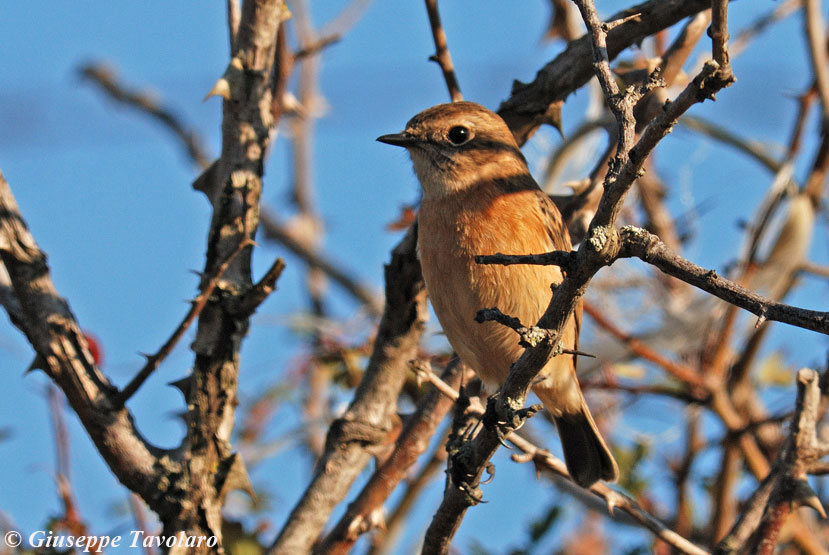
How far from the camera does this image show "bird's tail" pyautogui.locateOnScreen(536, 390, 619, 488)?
432 centimetres

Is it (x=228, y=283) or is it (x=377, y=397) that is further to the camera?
(x=377, y=397)

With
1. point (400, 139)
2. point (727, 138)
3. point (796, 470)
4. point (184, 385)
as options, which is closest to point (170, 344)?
point (184, 385)

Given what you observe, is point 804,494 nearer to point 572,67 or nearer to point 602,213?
point 602,213

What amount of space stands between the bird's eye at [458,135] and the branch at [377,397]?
19.1 inches

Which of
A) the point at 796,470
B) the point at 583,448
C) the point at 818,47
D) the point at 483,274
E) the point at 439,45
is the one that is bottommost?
the point at 796,470

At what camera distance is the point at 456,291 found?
150 inches

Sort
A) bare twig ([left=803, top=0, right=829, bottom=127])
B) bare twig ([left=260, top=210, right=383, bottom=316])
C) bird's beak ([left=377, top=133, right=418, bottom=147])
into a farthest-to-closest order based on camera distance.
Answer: bare twig ([left=260, top=210, right=383, bottom=316]) < bare twig ([left=803, top=0, right=829, bottom=127]) < bird's beak ([left=377, top=133, right=418, bottom=147])

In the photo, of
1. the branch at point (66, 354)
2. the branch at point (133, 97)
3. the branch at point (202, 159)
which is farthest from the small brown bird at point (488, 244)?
the branch at point (133, 97)

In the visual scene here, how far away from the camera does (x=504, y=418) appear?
283 cm

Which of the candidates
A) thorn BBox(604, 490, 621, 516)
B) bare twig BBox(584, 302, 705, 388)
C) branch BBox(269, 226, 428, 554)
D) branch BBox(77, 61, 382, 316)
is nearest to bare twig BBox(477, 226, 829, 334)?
thorn BBox(604, 490, 621, 516)

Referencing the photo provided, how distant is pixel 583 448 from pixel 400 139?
70.3 inches

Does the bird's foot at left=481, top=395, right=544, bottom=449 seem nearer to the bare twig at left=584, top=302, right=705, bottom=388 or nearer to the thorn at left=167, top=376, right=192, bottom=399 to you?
the thorn at left=167, top=376, right=192, bottom=399

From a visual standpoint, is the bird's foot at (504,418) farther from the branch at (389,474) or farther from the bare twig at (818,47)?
the bare twig at (818,47)

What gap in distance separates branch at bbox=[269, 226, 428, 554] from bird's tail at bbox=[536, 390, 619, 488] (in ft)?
2.42
